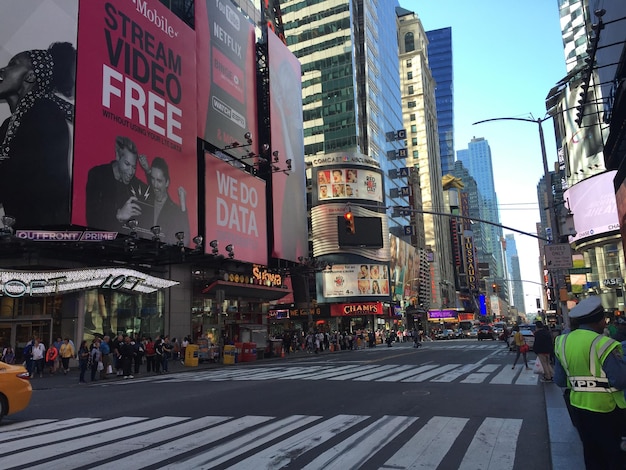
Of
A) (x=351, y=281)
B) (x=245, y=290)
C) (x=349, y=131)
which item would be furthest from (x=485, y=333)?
(x=349, y=131)

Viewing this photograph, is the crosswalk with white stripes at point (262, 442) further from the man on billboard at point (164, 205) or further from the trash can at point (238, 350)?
the trash can at point (238, 350)

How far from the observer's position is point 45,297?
989 inches

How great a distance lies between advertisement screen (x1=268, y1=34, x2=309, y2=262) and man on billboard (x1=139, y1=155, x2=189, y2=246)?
1219cm

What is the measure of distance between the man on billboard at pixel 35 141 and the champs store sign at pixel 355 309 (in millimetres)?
46177

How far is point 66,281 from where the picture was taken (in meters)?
22.9

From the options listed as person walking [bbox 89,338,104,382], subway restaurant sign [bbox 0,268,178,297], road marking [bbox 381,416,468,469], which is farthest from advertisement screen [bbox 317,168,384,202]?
road marking [bbox 381,416,468,469]

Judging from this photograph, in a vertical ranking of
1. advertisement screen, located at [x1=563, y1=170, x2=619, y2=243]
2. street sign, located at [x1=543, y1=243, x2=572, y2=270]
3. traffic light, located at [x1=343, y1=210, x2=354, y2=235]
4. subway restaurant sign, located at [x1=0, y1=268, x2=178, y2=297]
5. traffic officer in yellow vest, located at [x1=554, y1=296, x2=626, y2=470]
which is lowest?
traffic officer in yellow vest, located at [x1=554, y1=296, x2=626, y2=470]

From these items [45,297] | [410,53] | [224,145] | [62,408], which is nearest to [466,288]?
[410,53]

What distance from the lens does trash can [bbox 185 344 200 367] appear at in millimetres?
27031

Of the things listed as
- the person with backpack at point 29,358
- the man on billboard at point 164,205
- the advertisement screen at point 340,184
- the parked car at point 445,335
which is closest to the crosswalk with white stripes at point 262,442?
the person with backpack at point 29,358

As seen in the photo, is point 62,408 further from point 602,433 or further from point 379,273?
point 379,273

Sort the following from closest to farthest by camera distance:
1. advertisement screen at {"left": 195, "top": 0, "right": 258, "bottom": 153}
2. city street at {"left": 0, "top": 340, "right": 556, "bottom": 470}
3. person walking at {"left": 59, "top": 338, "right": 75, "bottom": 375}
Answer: city street at {"left": 0, "top": 340, "right": 556, "bottom": 470} → person walking at {"left": 59, "top": 338, "right": 75, "bottom": 375} → advertisement screen at {"left": 195, "top": 0, "right": 258, "bottom": 153}

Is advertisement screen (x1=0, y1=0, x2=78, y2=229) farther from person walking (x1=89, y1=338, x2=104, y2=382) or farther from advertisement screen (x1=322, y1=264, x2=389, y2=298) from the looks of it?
advertisement screen (x1=322, y1=264, x2=389, y2=298)

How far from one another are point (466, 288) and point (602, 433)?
153431 millimetres
